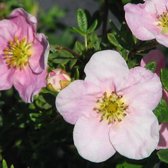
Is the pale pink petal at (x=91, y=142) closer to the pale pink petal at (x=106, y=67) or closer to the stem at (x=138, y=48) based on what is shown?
the pale pink petal at (x=106, y=67)

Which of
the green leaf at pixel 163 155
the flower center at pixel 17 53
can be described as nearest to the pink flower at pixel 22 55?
the flower center at pixel 17 53

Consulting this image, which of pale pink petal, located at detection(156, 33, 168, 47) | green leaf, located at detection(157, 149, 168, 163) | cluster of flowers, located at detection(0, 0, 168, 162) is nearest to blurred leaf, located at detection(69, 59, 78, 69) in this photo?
cluster of flowers, located at detection(0, 0, 168, 162)

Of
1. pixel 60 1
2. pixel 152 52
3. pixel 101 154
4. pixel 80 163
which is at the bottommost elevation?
pixel 60 1

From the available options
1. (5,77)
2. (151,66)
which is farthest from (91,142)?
(5,77)

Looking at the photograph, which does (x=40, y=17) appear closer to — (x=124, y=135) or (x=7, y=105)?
(x=7, y=105)

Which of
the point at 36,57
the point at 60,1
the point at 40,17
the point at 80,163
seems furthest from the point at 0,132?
the point at 60,1

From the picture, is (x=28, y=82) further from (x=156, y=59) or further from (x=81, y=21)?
(x=156, y=59)
